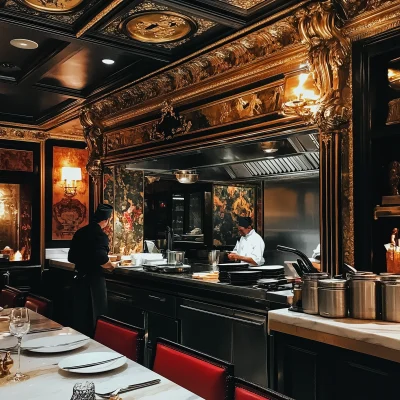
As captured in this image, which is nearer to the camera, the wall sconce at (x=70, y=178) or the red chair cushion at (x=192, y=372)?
the red chair cushion at (x=192, y=372)

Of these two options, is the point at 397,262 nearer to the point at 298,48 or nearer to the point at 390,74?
the point at 390,74

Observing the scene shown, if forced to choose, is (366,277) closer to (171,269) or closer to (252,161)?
(171,269)

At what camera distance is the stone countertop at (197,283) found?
11.9 ft

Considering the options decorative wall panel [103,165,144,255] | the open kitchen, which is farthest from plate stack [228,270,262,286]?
decorative wall panel [103,165,144,255]

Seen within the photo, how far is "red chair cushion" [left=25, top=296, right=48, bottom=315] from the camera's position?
3.57 metres

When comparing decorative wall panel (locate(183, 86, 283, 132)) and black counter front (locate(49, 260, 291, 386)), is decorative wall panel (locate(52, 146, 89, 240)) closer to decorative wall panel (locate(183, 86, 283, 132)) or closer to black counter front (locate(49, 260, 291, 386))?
black counter front (locate(49, 260, 291, 386))

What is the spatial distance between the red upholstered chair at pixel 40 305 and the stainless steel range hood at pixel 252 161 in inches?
83.2

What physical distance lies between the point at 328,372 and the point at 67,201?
20.3ft

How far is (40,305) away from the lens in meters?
3.63

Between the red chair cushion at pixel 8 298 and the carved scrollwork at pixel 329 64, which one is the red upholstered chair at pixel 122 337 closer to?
the red chair cushion at pixel 8 298

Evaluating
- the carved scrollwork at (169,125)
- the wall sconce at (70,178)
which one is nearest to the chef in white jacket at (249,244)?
the carved scrollwork at (169,125)

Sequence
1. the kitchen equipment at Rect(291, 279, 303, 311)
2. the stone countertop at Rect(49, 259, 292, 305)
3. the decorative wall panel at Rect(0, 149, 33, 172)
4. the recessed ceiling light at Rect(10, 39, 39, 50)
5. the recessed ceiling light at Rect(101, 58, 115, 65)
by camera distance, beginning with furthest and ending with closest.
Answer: the decorative wall panel at Rect(0, 149, 33, 172) < the recessed ceiling light at Rect(101, 58, 115, 65) < the recessed ceiling light at Rect(10, 39, 39, 50) < the stone countertop at Rect(49, 259, 292, 305) < the kitchen equipment at Rect(291, 279, 303, 311)

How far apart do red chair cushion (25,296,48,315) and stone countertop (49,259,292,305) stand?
1372mm

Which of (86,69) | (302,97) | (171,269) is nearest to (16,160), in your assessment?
(86,69)
